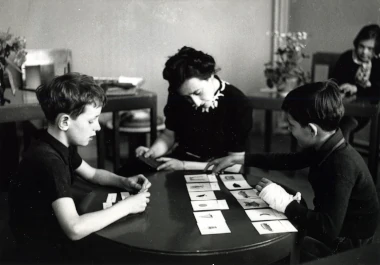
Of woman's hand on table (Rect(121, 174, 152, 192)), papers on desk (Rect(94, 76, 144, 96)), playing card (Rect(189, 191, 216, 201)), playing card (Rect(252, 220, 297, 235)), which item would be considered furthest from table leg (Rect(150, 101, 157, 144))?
playing card (Rect(252, 220, 297, 235))

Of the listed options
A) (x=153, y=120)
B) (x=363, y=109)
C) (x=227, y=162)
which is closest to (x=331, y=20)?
(x=363, y=109)

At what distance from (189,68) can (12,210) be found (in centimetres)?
112

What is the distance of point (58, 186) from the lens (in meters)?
1.40

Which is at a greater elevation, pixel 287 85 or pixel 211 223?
pixel 287 85

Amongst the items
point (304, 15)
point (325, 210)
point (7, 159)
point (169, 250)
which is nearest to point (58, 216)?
point (169, 250)

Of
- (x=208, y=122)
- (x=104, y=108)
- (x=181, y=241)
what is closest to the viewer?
(x=181, y=241)

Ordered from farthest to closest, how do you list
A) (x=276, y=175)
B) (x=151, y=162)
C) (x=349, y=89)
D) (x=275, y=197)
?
(x=276, y=175) < (x=349, y=89) < (x=151, y=162) < (x=275, y=197)

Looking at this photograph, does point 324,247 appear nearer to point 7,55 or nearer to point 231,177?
point 231,177

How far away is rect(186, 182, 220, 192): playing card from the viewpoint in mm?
1749

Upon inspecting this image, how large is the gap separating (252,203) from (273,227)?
0.21 m

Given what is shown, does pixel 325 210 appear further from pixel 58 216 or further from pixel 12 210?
pixel 12 210

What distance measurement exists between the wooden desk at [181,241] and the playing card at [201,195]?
0.09m

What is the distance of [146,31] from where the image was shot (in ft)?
14.5

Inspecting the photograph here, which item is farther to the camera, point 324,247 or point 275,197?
point 324,247
